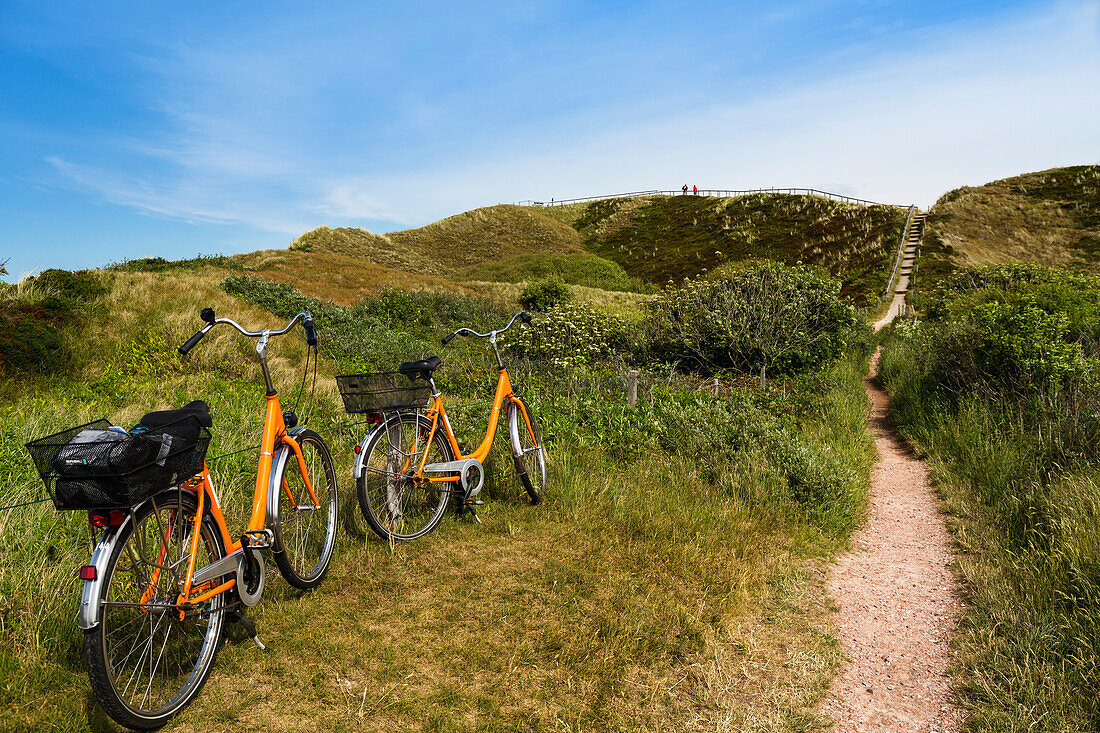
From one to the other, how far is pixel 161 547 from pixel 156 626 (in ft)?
1.34

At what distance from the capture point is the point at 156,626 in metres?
2.76

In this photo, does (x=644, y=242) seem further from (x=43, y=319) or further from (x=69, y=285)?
(x=43, y=319)

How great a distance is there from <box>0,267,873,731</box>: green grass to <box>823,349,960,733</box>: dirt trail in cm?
18

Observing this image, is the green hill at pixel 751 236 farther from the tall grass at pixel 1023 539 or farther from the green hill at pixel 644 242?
the tall grass at pixel 1023 539

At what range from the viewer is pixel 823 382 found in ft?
35.2

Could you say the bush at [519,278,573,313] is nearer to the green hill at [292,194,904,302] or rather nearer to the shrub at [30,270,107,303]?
the green hill at [292,194,904,302]

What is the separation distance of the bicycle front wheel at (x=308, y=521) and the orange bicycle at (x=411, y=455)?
0.77 feet

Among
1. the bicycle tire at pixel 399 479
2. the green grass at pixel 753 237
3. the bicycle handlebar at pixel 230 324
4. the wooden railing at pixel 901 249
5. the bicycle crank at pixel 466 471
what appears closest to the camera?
the bicycle handlebar at pixel 230 324

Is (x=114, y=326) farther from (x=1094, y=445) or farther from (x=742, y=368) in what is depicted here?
(x=1094, y=445)

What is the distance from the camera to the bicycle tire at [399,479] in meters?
4.25

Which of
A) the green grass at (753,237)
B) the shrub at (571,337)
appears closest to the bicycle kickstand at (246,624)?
the shrub at (571,337)

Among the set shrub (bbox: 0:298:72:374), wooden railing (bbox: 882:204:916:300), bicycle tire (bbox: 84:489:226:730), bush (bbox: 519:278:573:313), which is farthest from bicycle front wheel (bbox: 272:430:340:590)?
wooden railing (bbox: 882:204:916:300)

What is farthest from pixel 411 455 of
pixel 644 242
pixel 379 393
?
pixel 644 242

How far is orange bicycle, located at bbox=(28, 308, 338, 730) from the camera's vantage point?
232 cm
